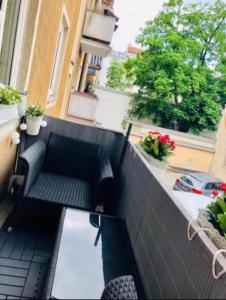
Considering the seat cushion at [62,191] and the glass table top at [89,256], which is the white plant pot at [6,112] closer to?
the seat cushion at [62,191]

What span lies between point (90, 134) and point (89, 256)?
6.76ft

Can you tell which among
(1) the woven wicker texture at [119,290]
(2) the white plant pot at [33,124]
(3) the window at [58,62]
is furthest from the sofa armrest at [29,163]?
(3) the window at [58,62]

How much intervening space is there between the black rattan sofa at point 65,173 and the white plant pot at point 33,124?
5.4 inches

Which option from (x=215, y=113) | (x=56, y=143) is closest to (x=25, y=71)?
(x=56, y=143)

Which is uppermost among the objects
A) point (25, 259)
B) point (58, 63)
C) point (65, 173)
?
point (58, 63)

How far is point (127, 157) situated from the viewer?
2969 millimetres

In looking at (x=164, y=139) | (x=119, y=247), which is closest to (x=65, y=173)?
(x=164, y=139)

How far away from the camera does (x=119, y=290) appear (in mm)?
1166

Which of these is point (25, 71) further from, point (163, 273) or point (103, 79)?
point (103, 79)

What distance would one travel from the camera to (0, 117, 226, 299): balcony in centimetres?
114

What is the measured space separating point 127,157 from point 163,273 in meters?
1.70

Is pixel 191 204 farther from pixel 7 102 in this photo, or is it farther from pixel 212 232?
pixel 7 102

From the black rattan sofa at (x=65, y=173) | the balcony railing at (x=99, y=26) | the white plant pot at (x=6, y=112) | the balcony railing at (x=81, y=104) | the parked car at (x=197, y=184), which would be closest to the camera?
the white plant pot at (x=6, y=112)

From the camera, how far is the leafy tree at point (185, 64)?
1537 centimetres
